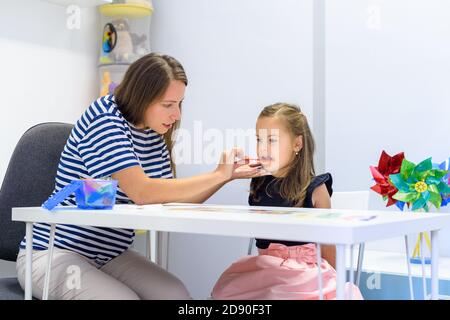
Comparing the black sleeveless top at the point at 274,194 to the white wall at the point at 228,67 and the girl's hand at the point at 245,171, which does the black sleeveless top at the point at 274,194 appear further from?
the white wall at the point at 228,67

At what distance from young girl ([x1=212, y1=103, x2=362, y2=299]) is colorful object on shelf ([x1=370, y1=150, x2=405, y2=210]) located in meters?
0.18

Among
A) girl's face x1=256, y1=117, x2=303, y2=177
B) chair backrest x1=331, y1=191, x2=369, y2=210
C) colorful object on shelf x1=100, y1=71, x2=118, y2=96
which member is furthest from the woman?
colorful object on shelf x1=100, y1=71, x2=118, y2=96

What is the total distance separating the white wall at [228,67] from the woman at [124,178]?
0.94 metres

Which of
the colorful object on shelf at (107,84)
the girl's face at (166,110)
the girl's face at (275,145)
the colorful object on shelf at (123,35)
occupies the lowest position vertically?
the girl's face at (275,145)

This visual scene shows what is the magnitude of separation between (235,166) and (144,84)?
341 millimetres

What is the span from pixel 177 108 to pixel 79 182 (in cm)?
44

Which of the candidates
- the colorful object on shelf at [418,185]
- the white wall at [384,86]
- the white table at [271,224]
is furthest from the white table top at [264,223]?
the white wall at [384,86]

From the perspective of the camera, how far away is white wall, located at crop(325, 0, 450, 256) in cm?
249

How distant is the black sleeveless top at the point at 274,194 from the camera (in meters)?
2.01

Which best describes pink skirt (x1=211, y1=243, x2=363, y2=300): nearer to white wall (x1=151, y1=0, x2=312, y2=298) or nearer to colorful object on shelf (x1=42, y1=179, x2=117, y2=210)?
colorful object on shelf (x1=42, y1=179, x2=117, y2=210)
